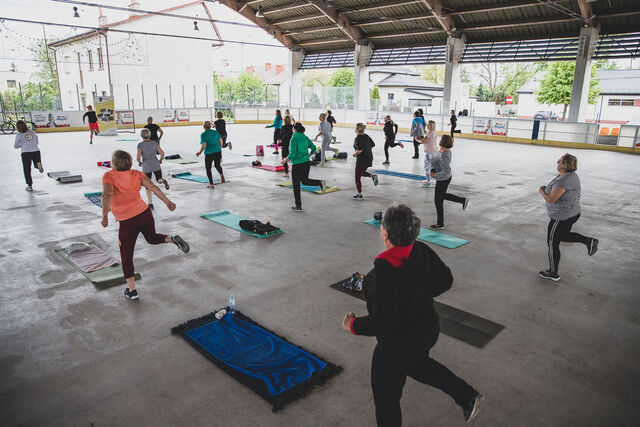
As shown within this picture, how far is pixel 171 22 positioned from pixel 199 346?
125 feet

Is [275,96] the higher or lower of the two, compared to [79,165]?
higher

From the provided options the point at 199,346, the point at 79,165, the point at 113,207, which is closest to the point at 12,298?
the point at 113,207

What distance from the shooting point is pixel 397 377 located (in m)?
2.50

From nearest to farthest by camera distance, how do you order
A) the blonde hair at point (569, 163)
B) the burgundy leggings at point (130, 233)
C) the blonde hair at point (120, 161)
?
the blonde hair at point (120, 161), the burgundy leggings at point (130, 233), the blonde hair at point (569, 163)

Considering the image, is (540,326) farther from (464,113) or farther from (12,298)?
(464,113)

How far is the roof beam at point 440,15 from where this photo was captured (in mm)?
22750

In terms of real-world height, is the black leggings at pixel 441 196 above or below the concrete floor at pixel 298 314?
above

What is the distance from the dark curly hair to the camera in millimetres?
2346

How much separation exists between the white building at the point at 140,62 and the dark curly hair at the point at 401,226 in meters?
31.5

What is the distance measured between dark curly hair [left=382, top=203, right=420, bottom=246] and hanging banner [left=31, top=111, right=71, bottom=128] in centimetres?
2780

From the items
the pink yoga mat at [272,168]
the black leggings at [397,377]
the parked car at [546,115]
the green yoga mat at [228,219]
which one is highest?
the parked car at [546,115]

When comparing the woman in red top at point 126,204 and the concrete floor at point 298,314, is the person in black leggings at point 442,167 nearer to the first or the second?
the concrete floor at point 298,314

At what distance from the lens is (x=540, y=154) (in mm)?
19188

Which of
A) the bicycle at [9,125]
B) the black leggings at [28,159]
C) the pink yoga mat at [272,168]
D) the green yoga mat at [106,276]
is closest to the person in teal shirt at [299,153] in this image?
the green yoga mat at [106,276]
